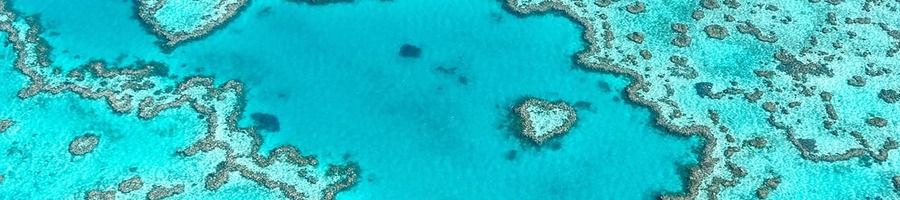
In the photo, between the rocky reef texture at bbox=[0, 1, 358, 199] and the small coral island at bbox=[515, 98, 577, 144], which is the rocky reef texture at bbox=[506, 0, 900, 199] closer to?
the small coral island at bbox=[515, 98, 577, 144]

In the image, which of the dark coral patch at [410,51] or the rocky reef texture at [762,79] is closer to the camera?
the rocky reef texture at [762,79]

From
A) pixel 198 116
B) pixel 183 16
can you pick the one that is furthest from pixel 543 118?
pixel 183 16

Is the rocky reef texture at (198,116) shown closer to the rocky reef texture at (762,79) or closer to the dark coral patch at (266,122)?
the dark coral patch at (266,122)

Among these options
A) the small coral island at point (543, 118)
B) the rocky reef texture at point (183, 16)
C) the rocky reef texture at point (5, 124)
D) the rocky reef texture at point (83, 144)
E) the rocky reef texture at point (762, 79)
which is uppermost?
the rocky reef texture at point (183, 16)

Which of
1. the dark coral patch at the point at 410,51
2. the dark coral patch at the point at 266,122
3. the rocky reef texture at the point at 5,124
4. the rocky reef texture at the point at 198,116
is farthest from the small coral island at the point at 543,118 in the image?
the rocky reef texture at the point at 5,124

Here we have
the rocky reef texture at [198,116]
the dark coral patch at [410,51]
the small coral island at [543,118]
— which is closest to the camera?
the rocky reef texture at [198,116]

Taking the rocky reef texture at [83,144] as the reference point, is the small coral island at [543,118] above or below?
below

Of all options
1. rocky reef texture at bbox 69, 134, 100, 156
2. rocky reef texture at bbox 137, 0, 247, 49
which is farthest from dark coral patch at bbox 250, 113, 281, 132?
rocky reef texture at bbox 137, 0, 247, 49

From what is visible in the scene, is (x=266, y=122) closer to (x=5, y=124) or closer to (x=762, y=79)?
(x=5, y=124)
